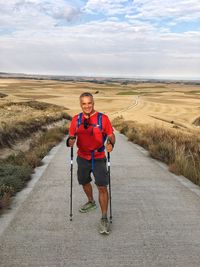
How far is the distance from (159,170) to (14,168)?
387 cm

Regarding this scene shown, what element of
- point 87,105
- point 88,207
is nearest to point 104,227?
point 88,207

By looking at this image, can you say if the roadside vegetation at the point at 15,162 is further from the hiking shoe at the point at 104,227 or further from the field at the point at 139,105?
the field at the point at 139,105

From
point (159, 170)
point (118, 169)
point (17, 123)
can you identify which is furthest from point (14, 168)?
point (17, 123)

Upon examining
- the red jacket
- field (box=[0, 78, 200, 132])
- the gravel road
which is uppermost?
the red jacket

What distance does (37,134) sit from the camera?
Answer: 22922 millimetres

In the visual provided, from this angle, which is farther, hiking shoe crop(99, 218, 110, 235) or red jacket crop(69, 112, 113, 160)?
red jacket crop(69, 112, 113, 160)

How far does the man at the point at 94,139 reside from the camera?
19.1ft

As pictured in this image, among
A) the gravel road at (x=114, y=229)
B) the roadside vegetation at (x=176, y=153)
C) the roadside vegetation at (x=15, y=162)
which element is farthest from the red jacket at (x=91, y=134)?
the roadside vegetation at (x=176, y=153)

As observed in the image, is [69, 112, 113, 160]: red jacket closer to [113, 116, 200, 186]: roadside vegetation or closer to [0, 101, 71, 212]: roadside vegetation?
[0, 101, 71, 212]: roadside vegetation

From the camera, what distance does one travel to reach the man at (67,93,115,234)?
19.1ft

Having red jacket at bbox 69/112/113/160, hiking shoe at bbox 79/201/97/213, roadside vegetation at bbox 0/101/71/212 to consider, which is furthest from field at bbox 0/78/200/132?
red jacket at bbox 69/112/113/160

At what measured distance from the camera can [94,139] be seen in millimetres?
5902

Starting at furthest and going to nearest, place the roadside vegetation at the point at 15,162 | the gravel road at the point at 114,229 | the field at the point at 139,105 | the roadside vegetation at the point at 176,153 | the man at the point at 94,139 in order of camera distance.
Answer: the field at the point at 139,105
the roadside vegetation at the point at 176,153
the roadside vegetation at the point at 15,162
the man at the point at 94,139
the gravel road at the point at 114,229

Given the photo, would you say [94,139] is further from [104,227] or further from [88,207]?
[88,207]
